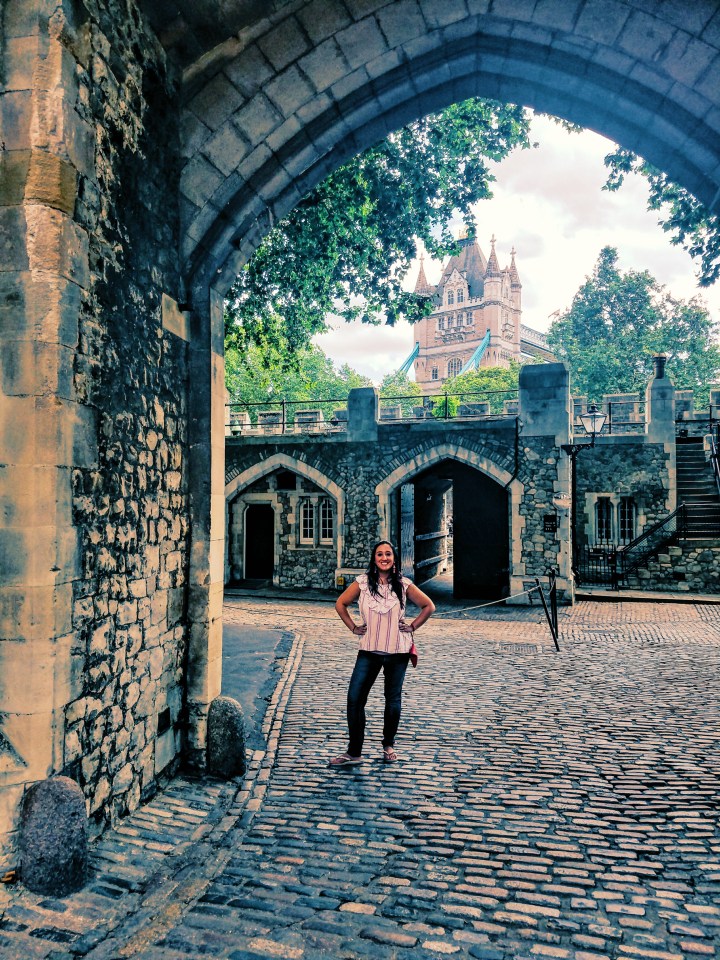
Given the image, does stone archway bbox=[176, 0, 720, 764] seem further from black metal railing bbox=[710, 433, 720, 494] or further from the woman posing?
black metal railing bbox=[710, 433, 720, 494]

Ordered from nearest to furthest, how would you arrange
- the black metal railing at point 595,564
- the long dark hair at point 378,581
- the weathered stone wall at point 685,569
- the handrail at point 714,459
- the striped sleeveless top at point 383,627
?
the striped sleeveless top at point 383,627, the long dark hair at point 378,581, the weathered stone wall at point 685,569, the handrail at point 714,459, the black metal railing at point 595,564

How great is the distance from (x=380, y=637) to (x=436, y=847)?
150 cm

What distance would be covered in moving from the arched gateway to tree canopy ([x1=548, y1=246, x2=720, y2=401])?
101 ft

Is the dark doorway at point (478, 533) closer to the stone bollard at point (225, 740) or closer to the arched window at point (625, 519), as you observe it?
the arched window at point (625, 519)

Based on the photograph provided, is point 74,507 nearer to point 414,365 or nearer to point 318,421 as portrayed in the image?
point 318,421

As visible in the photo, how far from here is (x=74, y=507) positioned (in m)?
3.30

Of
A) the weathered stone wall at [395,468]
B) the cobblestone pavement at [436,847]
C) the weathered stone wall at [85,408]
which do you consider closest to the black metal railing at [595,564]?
the weathered stone wall at [395,468]

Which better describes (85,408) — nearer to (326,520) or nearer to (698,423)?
(326,520)

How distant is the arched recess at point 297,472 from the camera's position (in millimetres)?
16438

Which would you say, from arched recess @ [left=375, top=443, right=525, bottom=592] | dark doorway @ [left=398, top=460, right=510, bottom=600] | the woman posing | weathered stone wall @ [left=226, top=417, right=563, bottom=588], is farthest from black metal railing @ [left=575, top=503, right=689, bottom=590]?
the woman posing

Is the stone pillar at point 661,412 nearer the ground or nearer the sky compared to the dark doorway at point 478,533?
nearer the sky

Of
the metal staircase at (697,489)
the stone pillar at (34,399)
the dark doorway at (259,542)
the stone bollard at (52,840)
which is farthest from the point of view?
the dark doorway at (259,542)

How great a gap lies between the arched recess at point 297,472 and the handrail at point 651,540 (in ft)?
25.3

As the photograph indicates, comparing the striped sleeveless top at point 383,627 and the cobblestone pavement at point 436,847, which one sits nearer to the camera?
the cobblestone pavement at point 436,847
